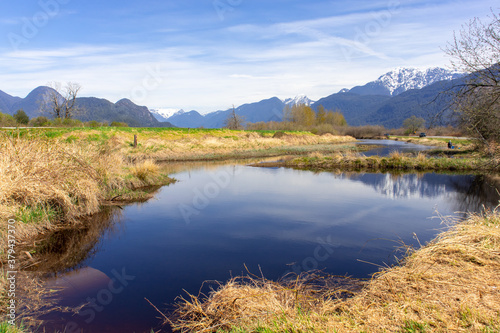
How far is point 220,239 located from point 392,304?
5.34 m

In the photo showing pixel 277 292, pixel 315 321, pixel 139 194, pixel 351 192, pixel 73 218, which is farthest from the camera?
pixel 351 192

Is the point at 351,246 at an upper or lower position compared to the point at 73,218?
lower

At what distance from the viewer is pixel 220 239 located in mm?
8656

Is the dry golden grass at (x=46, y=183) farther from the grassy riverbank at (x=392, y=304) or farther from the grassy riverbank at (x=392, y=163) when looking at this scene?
the grassy riverbank at (x=392, y=163)

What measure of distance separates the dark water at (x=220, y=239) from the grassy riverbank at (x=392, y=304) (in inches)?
38.8

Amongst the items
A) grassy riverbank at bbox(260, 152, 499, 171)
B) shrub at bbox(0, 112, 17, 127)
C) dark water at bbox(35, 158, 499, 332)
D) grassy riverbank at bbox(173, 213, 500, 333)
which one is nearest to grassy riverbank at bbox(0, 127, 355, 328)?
dark water at bbox(35, 158, 499, 332)

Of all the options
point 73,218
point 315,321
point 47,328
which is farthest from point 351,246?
point 73,218

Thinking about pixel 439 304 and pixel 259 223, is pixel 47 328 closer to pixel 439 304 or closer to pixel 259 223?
pixel 439 304

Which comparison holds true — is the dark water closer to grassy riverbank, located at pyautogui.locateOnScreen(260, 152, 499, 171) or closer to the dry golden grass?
the dry golden grass

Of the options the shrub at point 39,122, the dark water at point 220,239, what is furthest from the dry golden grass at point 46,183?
the shrub at point 39,122

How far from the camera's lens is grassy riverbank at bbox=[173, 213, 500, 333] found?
364 centimetres

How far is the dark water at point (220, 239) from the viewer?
5.71 m

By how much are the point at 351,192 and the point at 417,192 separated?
3506mm

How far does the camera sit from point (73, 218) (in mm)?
9547
